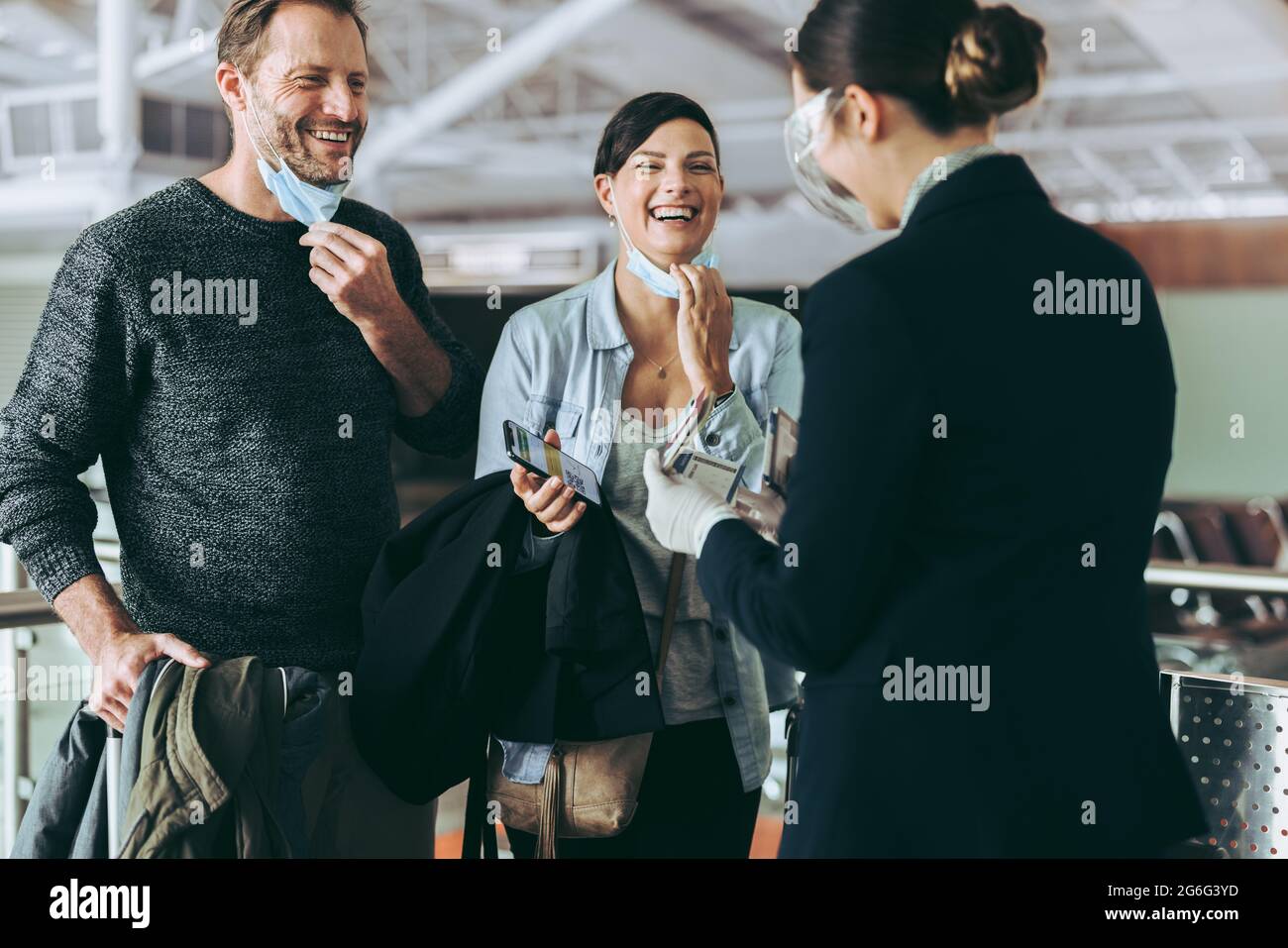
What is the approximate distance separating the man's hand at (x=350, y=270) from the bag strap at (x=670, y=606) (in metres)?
0.59

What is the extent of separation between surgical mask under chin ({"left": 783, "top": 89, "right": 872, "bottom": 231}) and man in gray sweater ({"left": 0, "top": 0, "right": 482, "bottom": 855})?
0.67m

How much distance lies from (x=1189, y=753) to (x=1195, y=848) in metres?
0.27

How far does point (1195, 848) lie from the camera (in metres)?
1.91

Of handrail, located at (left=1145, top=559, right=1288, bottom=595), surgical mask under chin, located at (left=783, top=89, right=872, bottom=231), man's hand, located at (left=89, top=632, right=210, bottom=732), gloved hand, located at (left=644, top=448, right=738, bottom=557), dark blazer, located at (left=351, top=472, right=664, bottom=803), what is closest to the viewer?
surgical mask under chin, located at (left=783, top=89, right=872, bottom=231)

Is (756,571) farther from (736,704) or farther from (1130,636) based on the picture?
(736,704)

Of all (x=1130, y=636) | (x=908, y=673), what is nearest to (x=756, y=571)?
(x=908, y=673)

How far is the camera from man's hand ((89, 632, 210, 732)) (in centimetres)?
165

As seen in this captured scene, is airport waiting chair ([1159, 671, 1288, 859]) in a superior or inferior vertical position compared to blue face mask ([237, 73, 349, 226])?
inferior

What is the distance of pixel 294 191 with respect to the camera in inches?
71.9

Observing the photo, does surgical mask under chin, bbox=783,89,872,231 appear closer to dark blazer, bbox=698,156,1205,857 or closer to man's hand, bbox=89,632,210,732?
dark blazer, bbox=698,156,1205,857

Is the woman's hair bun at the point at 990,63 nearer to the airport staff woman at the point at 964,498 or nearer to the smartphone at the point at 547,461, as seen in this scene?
the airport staff woman at the point at 964,498

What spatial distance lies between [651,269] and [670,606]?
0.57 m

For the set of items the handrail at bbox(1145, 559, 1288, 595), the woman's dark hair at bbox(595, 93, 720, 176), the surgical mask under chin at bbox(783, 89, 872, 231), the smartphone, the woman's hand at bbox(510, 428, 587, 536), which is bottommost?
the handrail at bbox(1145, 559, 1288, 595)

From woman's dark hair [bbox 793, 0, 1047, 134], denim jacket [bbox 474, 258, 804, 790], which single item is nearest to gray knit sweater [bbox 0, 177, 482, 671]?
denim jacket [bbox 474, 258, 804, 790]
